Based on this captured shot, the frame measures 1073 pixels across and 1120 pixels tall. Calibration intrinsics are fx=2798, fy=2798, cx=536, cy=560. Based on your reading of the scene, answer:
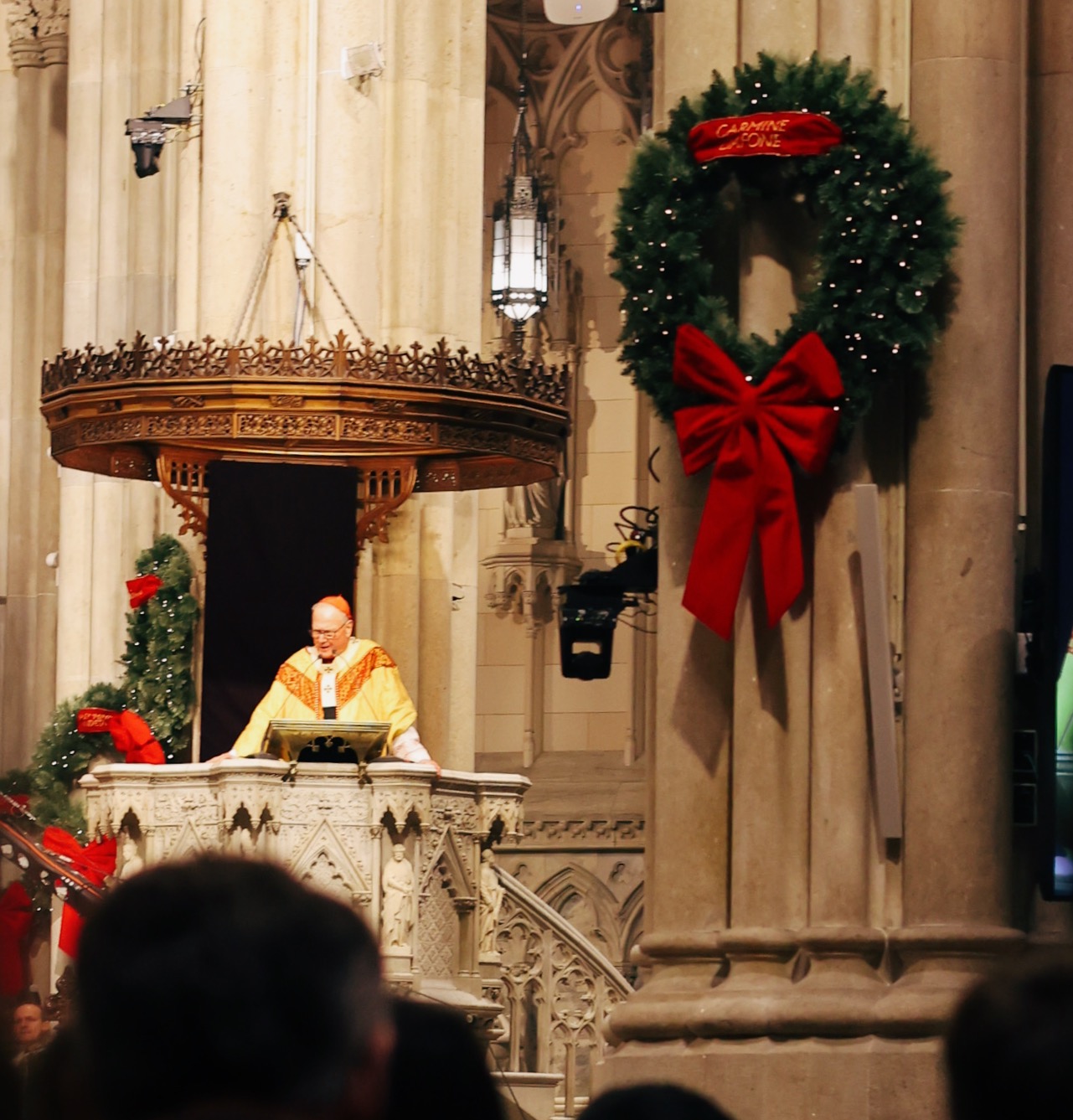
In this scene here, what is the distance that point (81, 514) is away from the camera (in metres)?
21.3

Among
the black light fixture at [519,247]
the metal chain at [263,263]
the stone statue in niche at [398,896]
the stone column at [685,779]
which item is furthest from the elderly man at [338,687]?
the black light fixture at [519,247]

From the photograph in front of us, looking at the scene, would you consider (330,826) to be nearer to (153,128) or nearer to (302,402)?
(302,402)

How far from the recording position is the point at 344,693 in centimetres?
1370

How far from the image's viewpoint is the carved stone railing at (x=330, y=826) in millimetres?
12898

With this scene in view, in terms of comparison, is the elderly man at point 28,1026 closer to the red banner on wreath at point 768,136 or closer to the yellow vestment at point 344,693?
the yellow vestment at point 344,693

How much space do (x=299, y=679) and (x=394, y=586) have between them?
2.96 meters

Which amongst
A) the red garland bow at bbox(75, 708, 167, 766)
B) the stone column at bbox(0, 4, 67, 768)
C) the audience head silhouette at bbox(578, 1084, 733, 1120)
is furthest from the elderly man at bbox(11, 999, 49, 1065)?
the audience head silhouette at bbox(578, 1084, 733, 1120)

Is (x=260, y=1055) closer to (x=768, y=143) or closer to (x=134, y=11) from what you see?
(x=768, y=143)

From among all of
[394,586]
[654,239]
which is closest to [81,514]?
[394,586]

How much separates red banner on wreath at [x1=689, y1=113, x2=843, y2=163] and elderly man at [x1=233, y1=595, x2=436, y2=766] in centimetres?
462

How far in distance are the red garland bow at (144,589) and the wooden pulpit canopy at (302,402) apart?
2.01 meters

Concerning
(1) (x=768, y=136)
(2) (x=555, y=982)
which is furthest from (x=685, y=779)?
(2) (x=555, y=982)

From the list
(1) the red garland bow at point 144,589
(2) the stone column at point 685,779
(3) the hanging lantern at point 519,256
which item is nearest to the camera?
(2) the stone column at point 685,779

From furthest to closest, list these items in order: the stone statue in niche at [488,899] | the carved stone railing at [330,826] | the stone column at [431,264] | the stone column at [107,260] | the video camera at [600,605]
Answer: the stone column at [107,260], the stone column at [431,264], the stone statue in niche at [488,899], the carved stone railing at [330,826], the video camera at [600,605]
